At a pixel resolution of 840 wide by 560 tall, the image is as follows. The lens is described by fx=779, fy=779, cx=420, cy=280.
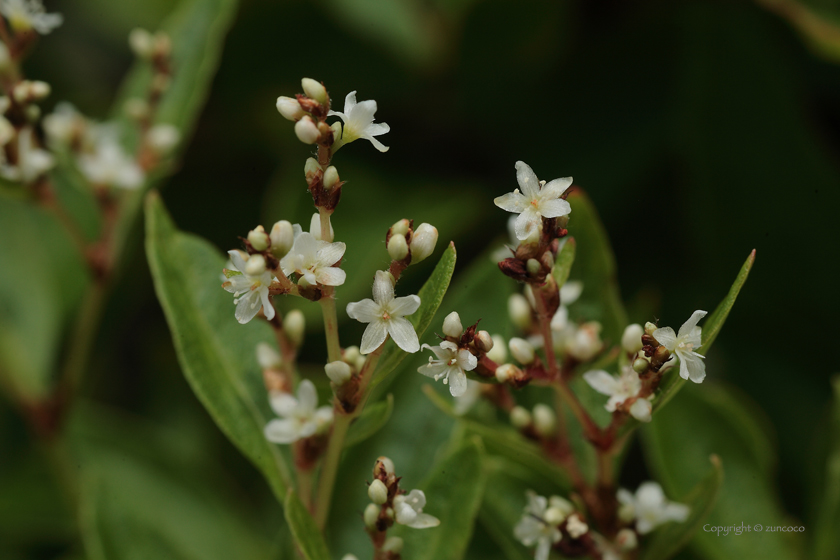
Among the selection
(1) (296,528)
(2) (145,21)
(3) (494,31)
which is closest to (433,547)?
(1) (296,528)

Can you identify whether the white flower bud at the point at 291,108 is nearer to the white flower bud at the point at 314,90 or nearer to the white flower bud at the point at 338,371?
the white flower bud at the point at 314,90

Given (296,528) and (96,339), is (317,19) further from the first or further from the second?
(296,528)

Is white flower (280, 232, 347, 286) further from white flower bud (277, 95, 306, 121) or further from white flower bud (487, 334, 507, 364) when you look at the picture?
white flower bud (487, 334, 507, 364)

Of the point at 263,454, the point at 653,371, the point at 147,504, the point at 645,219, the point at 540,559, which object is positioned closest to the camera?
the point at 653,371

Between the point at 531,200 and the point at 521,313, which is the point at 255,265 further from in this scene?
the point at 521,313

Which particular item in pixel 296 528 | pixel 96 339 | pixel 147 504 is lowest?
pixel 96 339

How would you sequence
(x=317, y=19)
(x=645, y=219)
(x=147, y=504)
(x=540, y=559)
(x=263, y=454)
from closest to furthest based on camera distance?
1. (x=540, y=559)
2. (x=263, y=454)
3. (x=147, y=504)
4. (x=645, y=219)
5. (x=317, y=19)

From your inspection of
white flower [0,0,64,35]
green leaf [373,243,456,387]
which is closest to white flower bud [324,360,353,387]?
green leaf [373,243,456,387]
